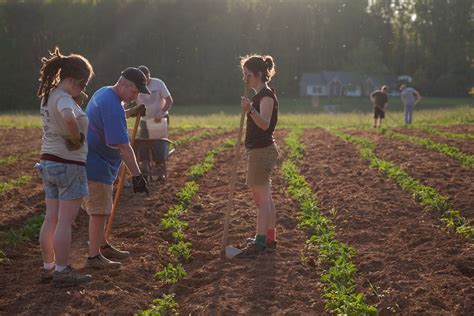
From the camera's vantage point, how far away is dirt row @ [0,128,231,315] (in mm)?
4867

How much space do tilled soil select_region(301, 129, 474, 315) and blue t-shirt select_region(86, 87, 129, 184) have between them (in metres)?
2.57

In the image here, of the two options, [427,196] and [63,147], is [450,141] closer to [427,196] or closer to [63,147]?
[427,196]

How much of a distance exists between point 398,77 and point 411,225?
69288 millimetres

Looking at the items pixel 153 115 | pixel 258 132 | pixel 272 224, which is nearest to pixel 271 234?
pixel 272 224

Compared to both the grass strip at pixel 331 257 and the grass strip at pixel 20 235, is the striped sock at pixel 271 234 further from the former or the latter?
the grass strip at pixel 20 235

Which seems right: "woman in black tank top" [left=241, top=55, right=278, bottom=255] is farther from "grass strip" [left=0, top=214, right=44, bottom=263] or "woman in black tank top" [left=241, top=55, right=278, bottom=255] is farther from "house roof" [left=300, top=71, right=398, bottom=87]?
"house roof" [left=300, top=71, right=398, bottom=87]

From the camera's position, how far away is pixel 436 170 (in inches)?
439

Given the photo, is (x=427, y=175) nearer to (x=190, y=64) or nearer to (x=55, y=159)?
(x=55, y=159)

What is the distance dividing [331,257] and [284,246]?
75 centimetres

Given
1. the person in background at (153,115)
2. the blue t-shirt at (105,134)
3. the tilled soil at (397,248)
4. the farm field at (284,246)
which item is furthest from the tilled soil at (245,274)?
the person in background at (153,115)

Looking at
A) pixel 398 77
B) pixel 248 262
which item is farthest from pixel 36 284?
pixel 398 77

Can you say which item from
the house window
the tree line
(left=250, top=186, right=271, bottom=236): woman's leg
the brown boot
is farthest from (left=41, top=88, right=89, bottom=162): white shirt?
the house window

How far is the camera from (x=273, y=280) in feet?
18.0

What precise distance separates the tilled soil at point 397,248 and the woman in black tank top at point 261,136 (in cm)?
104
